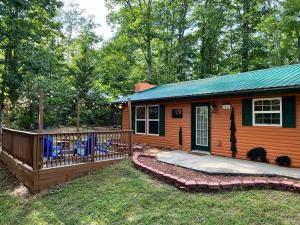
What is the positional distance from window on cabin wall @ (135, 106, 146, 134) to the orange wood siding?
0.39m

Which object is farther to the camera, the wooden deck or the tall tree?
the tall tree

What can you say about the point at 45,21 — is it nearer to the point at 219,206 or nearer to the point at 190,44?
the point at 190,44

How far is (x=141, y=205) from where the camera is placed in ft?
14.9

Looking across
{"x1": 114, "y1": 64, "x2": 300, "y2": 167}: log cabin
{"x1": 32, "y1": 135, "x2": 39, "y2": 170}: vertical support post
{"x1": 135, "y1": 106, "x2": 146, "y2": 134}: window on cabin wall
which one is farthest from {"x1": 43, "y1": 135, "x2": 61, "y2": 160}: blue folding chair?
{"x1": 135, "y1": 106, "x2": 146, "y2": 134}: window on cabin wall

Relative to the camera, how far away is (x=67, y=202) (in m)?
5.07

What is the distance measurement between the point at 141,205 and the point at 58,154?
3190 millimetres

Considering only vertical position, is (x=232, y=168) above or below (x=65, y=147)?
below

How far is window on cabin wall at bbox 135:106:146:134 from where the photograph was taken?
12.0m

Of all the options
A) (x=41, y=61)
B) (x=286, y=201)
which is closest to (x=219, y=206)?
(x=286, y=201)

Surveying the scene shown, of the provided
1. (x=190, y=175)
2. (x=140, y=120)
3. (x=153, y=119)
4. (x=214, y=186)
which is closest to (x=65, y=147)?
(x=190, y=175)

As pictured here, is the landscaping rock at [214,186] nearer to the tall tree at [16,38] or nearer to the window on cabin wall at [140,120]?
the window on cabin wall at [140,120]

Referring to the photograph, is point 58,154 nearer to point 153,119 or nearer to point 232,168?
point 232,168

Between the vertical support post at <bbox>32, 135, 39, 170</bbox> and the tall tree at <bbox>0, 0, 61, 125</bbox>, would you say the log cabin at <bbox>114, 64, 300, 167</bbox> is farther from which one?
the tall tree at <bbox>0, 0, 61, 125</bbox>

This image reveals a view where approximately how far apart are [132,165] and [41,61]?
10337 mm
